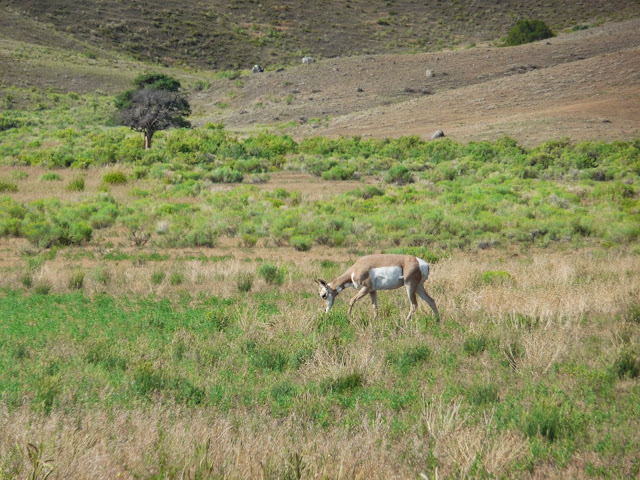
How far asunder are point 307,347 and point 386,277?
1.86 m

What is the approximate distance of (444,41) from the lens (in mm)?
104062

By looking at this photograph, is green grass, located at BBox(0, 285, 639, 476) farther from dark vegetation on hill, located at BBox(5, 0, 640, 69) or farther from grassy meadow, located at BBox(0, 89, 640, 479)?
dark vegetation on hill, located at BBox(5, 0, 640, 69)

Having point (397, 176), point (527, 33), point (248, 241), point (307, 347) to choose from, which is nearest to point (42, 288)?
point (307, 347)

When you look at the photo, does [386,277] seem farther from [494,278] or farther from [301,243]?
[301,243]

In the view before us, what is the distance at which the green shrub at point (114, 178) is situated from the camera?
29.8 meters

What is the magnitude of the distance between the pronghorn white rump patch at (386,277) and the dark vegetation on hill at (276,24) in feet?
297

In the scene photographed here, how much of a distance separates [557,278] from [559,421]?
6.95 metres

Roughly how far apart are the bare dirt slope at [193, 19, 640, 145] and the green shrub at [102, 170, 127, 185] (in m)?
25.8

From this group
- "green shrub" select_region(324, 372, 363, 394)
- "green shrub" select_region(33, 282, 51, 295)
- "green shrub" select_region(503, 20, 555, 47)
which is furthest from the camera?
"green shrub" select_region(503, 20, 555, 47)

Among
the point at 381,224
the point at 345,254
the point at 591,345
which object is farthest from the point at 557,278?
the point at 381,224

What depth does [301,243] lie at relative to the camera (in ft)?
59.6

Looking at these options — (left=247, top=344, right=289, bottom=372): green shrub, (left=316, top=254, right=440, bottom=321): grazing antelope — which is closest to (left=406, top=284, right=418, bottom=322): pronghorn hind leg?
(left=316, top=254, right=440, bottom=321): grazing antelope

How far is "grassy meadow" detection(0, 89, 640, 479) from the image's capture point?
5.12 metres

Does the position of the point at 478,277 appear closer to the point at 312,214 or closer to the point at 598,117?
the point at 312,214
